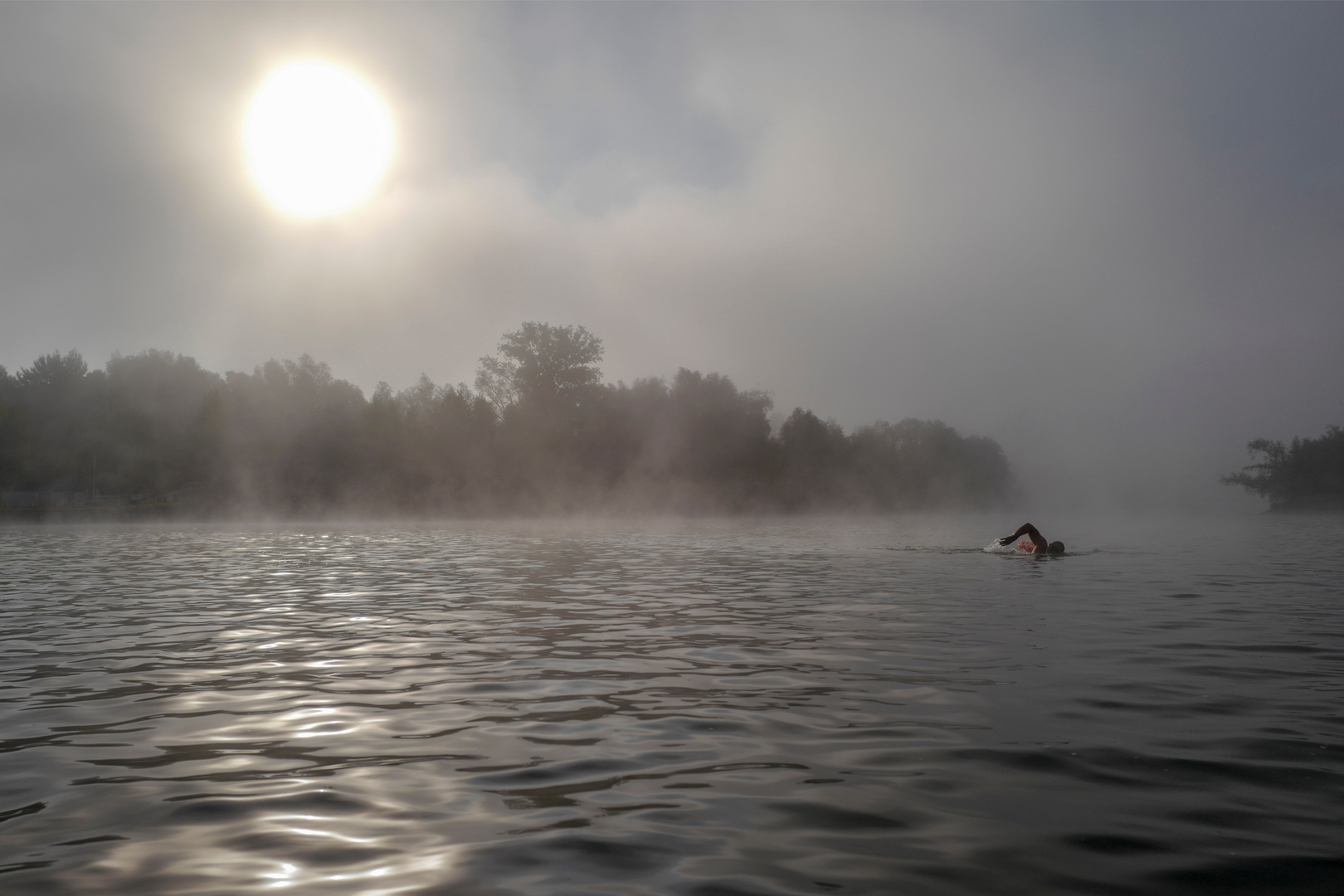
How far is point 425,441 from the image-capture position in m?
87.4

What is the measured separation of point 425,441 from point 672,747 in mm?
85675

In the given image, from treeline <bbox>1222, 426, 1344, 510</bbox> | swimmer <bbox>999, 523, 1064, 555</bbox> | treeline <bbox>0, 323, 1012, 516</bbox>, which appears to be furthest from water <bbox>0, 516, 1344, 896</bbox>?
treeline <bbox>1222, 426, 1344, 510</bbox>

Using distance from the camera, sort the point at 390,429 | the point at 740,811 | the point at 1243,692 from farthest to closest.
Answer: the point at 390,429, the point at 1243,692, the point at 740,811

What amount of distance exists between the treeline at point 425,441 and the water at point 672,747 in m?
73.1

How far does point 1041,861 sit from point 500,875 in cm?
239

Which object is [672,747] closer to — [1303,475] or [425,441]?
[425,441]

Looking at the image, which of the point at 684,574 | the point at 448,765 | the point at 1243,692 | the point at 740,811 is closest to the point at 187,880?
the point at 448,765

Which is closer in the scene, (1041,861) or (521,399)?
(1041,861)

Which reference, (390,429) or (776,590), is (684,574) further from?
(390,429)

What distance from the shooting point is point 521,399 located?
9219cm

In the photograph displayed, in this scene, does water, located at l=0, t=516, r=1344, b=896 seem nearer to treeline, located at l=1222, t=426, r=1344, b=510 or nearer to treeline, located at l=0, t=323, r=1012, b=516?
treeline, located at l=0, t=323, r=1012, b=516

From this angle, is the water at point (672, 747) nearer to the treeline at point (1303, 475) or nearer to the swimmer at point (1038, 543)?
the swimmer at point (1038, 543)

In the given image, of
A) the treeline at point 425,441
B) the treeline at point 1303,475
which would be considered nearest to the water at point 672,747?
the treeline at point 425,441

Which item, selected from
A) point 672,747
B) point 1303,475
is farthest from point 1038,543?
point 1303,475
